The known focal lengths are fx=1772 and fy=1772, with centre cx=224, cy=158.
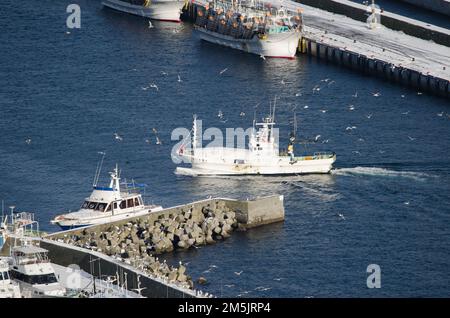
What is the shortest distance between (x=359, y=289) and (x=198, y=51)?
7359cm

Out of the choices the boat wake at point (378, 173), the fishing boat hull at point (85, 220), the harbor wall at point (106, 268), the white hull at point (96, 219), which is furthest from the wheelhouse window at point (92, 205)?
the boat wake at point (378, 173)

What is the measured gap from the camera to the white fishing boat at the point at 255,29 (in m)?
187

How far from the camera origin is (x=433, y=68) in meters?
177

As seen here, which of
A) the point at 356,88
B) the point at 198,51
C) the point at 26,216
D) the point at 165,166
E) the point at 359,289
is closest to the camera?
the point at 359,289

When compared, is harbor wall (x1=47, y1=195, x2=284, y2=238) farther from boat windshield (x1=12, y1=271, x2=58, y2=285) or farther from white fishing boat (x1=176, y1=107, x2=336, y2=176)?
boat windshield (x1=12, y1=271, x2=58, y2=285)

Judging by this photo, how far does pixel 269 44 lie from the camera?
188 meters

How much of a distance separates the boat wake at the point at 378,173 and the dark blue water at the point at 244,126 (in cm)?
16

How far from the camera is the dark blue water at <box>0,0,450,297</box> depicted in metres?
124

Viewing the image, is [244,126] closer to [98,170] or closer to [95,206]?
[98,170]

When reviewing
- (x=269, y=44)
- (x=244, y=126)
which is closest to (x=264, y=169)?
(x=244, y=126)

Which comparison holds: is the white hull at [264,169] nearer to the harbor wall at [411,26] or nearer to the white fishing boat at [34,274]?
the white fishing boat at [34,274]

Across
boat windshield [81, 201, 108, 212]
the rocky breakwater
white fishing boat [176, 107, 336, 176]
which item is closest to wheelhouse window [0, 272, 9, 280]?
the rocky breakwater
